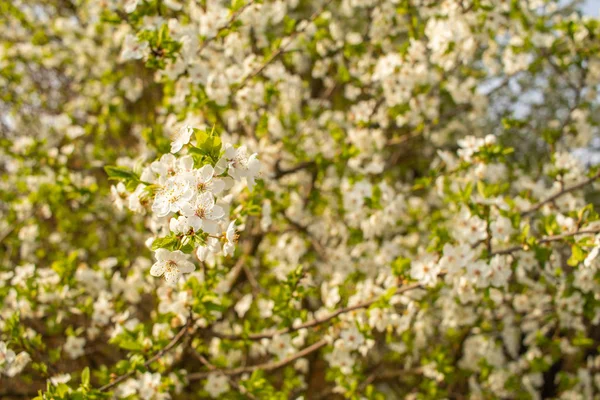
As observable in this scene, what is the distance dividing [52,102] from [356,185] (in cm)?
567

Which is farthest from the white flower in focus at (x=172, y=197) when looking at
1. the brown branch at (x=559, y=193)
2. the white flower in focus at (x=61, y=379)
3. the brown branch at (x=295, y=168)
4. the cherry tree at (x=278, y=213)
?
A: the brown branch at (x=559, y=193)

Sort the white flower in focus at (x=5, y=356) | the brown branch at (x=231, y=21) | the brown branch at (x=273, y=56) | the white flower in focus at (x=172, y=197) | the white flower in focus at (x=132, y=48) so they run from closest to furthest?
the white flower in focus at (x=172, y=197), the white flower in focus at (x=5, y=356), the white flower in focus at (x=132, y=48), the brown branch at (x=231, y=21), the brown branch at (x=273, y=56)

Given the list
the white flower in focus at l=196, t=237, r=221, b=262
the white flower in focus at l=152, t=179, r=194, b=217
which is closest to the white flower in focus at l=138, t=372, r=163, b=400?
the white flower in focus at l=196, t=237, r=221, b=262

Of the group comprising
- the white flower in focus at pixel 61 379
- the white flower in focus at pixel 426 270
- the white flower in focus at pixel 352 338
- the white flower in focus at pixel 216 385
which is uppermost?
the white flower in focus at pixel 61 379

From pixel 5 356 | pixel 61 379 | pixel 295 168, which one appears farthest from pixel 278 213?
pixel 5 356

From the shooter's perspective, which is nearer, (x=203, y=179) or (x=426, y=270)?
(x=203, y=179)

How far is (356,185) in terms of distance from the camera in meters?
3.91

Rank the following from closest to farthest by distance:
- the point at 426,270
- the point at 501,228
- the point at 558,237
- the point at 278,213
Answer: the point at 558,237
the point at 426,270
the point at 501,228
the point at 278,213

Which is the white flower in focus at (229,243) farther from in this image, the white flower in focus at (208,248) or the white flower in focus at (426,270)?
the white flower in focus at (426,270)

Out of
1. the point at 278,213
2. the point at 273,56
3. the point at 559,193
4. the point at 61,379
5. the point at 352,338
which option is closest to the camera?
the point at 61,379

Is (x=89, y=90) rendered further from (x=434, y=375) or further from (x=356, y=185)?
(x=434, y=375)

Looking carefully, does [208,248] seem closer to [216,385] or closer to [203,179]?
[203,179]

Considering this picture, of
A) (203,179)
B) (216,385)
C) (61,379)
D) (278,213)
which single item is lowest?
(216,385)

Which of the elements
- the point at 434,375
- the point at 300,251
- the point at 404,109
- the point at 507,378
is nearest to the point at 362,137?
the point at 404,109
